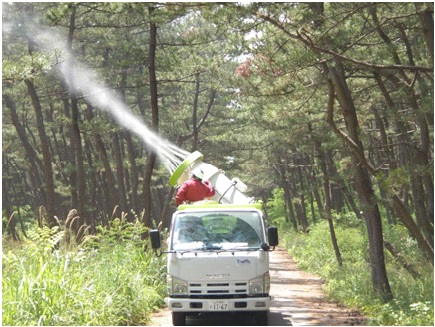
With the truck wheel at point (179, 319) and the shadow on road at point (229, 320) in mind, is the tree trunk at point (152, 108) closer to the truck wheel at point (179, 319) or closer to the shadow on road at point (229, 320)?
the shadow on road at point (229, 320)

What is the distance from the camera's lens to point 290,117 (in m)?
21.5

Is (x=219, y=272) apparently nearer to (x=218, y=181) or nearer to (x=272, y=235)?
(x=272, y=235)

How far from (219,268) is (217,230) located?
94 centimetres

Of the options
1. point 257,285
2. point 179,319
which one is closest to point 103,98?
point 179,319

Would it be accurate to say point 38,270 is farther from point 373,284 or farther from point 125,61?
point 125,61

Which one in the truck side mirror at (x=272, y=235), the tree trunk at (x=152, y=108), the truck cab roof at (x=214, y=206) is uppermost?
the tree trunk at (x=152, y=108)

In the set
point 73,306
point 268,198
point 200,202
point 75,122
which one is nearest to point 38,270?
point 73,306

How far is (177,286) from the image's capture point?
1287 centimetres

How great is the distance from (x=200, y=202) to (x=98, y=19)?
16.0 meters

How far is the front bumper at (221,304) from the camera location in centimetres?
1270

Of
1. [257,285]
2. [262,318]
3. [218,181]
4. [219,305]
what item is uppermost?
[218,181]

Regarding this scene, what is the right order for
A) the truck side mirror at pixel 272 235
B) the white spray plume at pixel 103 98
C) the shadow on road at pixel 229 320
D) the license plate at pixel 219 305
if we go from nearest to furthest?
the license plate at pixel 219 305 → the truck side mirror at pixel 272 235 → the shadow on road at pixel 229 320 → the white spray plume at pixel 103 98

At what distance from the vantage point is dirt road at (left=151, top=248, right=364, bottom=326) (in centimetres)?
1394

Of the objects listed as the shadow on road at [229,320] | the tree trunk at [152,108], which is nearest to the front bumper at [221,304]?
the shadow on road at [229,320]
